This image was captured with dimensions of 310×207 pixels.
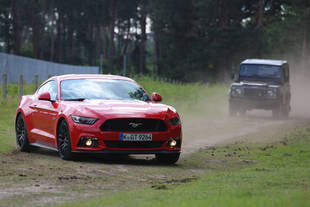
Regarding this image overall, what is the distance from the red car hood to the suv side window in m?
0.83

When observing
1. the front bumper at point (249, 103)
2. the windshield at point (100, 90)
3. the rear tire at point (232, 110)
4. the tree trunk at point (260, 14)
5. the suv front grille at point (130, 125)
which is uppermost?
the tree trunk at point (260, 14)

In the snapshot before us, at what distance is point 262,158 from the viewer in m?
13.6

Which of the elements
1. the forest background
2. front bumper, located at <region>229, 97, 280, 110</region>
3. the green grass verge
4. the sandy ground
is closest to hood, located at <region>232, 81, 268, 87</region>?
front bumper, located at <region>229, 97, 280, 110</region>

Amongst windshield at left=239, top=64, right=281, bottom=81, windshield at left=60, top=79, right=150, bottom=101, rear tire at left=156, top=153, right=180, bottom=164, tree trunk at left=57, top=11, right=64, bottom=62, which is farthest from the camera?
tree trunk at left=57, top=11, right=64, bottom=62

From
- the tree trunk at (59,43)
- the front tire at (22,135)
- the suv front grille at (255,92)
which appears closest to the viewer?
the front tire at (22,135)

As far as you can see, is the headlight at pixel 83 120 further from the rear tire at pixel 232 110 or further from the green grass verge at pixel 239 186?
the rear tire at pixel 232 110

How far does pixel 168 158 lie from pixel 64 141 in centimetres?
171

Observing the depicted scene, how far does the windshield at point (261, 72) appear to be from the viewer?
3006cm

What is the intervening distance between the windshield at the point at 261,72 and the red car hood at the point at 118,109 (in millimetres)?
17900

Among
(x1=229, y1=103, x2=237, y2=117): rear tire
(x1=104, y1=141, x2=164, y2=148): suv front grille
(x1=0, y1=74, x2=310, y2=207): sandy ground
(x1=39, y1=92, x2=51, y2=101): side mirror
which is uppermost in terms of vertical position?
(x1=39, y1=92, x2=51, y2=101): side mirror

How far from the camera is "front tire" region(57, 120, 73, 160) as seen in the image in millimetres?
Answer: 12148

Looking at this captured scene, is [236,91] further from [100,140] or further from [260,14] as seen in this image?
[260,14]

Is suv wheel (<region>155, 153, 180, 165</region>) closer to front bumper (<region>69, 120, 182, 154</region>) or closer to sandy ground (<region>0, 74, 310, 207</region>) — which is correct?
sandy ground (<region>0, 74, 310, 207</region>)

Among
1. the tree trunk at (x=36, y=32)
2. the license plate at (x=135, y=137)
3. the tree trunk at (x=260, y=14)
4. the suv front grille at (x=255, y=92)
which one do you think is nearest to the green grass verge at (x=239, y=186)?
the license plate at (x=135, y=137)
